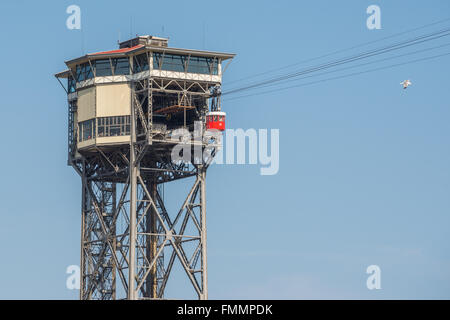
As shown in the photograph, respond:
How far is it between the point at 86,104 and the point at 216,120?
1593cm

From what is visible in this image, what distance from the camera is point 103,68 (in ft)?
545

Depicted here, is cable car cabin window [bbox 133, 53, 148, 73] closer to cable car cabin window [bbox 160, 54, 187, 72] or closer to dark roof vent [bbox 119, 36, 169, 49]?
cable car cabin window [bbox 160, 54, 187, 72]

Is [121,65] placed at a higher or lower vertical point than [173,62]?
lower

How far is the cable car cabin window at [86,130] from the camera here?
16582 cm

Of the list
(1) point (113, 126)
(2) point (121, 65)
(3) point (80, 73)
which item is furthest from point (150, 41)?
(1) point (113, 126)

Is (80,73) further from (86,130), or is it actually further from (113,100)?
(113,100)

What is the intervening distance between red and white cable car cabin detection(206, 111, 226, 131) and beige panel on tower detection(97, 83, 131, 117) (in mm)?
8984

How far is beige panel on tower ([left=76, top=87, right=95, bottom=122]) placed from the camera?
166 metres

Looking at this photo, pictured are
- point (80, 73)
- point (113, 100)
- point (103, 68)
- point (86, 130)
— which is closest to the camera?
point (113, 100)
